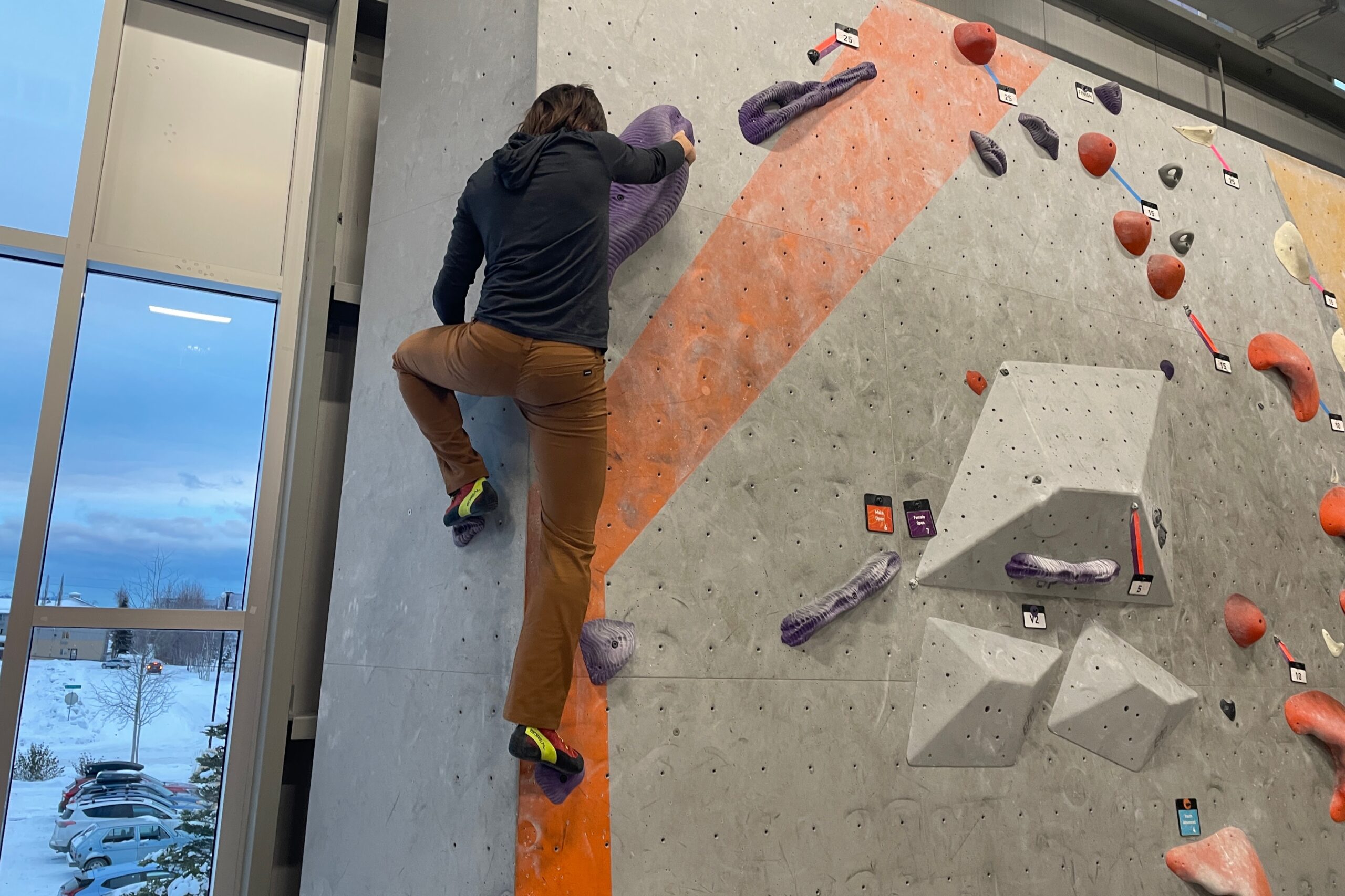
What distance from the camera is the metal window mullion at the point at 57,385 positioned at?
2.53 meters

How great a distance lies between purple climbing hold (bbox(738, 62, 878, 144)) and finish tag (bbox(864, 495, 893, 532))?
110 cm

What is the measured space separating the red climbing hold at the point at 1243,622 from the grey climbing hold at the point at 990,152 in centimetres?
173

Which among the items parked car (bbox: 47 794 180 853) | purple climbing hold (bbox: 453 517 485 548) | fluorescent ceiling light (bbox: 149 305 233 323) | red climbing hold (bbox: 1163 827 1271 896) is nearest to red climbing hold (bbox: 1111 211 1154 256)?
red climbing hold (bbox: 1163 827 1271 896)

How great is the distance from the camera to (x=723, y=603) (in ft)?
8.09

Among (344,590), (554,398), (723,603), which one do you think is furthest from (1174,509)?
(344,590)

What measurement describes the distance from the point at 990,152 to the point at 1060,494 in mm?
1194

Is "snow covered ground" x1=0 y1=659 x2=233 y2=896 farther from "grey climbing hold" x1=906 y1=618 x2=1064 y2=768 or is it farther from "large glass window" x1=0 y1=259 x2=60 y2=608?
"grey climbing hold" x1=906 y1=618 x2=1064 y2=768

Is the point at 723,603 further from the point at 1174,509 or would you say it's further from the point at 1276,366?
the point at 1276,366

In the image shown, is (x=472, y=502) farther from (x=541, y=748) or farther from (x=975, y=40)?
(x=975, y=40)

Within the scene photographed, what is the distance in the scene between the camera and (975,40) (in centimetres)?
337

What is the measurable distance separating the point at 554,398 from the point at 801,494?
84 cm

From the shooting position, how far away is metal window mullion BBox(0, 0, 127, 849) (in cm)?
253

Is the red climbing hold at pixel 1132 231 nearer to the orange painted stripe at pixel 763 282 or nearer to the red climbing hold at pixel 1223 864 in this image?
the orange painted stripe at pixel 763 282

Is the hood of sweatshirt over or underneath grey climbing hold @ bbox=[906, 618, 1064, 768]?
over
